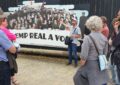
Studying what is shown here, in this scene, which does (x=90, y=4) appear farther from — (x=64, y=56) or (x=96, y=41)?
(x=96, y=41)

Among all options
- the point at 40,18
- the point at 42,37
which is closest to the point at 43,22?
the point at 40,18

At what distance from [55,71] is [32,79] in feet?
3.94

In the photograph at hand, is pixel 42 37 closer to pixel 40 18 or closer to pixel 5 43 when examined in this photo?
pixel 40 18

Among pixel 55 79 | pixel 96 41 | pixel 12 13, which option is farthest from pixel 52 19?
pixel 96 41

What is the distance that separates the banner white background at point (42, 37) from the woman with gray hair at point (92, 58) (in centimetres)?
592

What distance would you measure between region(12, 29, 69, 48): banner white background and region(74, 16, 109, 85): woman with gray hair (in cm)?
592

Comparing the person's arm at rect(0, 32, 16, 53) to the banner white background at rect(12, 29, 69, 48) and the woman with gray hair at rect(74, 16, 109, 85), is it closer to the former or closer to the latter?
the woman with gray hair at rect(74, 16, 109, 85)

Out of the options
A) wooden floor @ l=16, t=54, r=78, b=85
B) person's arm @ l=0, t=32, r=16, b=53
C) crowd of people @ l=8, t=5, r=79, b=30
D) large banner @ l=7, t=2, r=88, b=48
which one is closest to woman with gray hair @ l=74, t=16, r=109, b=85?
person's arm @ l=0, t=32, r=16, b=53

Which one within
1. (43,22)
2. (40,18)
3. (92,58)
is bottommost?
(43,22)

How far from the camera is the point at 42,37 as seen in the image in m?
13.0

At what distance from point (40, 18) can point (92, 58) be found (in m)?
7.15

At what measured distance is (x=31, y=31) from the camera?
13.3m

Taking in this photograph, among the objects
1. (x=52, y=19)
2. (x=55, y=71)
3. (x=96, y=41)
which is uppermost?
A: (x=96, y=41)

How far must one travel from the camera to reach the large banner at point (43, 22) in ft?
40.1
